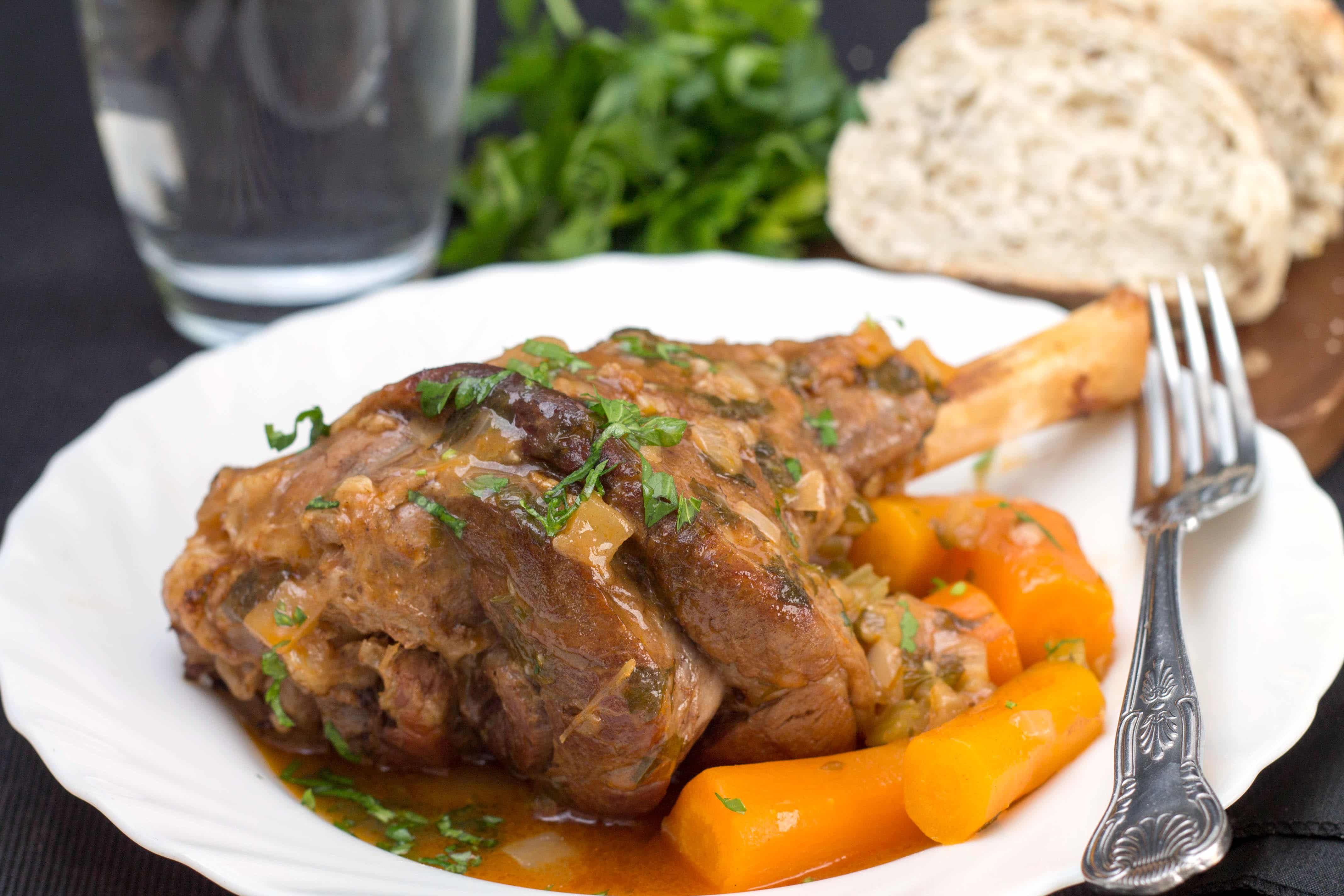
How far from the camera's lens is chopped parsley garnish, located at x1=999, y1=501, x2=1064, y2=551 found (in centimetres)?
315

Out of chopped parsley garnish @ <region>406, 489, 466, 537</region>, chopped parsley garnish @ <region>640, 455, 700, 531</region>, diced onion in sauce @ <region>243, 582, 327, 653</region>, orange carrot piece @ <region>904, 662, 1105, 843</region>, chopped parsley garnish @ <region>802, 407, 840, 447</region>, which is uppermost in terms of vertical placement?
chopped parsley garnish @ <region>640, 455, 700, 531</region>

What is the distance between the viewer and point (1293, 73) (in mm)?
5371

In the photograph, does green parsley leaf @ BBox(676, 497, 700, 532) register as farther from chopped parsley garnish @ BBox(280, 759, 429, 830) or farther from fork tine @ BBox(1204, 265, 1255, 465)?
fork tine @ BBox(1204, 265, 1255, 465)

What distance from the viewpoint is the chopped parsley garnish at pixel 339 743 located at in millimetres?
2754

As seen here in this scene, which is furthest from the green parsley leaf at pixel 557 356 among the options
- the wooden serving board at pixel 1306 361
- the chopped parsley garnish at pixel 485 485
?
the wooden serving board at pixel 1306 361

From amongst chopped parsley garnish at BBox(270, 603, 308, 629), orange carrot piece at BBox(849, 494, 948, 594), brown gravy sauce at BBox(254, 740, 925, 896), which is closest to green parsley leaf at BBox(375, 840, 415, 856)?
brown gravy sauce at BBox(254, 740, 925, 896)

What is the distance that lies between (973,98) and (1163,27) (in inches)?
36.7

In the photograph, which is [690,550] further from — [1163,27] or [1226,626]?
[1163,27]

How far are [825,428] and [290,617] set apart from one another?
4.27ft

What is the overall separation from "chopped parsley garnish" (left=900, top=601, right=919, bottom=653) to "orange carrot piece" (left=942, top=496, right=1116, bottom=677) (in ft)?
1.17

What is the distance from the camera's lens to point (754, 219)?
5.45 m

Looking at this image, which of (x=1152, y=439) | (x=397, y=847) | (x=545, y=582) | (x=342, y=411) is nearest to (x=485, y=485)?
(x=545, y=582)

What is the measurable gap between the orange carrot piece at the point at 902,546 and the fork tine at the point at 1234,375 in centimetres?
85

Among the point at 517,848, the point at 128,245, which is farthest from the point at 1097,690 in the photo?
the point at 128,245
